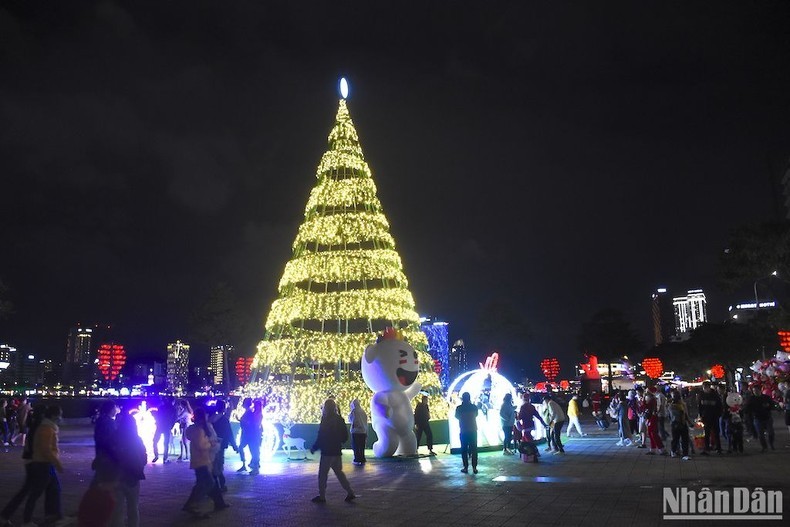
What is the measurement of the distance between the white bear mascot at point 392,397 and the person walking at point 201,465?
6.84 metres

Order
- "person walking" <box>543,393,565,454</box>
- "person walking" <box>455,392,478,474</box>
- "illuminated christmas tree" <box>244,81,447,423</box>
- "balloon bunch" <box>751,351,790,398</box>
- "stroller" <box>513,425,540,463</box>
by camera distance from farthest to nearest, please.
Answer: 1. "balloon bunch" <box>751,351,790,398</box>
2. "illuminated christmas tree" <box>244,81,447,423</box>
3. "person walking" <box>543,393,565,454</box>
4. "stroller" <box>513,425,540,463</box>
5. "person walking" <box>455,392,478,474</box>

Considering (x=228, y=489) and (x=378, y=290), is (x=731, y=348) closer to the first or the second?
(x=378, y=290)

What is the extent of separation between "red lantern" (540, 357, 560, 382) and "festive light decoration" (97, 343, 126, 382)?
41971mm

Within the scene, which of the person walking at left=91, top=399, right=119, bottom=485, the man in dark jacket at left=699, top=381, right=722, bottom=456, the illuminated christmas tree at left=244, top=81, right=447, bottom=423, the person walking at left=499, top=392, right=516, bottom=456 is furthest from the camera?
the illuminated christmas tree at left=244, top=81, right=447, bottom=423

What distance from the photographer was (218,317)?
46.7 m

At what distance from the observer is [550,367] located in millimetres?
66938

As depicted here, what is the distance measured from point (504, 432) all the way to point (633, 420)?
630 centimetres

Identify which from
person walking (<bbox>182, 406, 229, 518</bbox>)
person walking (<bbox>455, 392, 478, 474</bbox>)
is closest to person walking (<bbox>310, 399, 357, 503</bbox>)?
person walking (<bbox>182, 406, 229, 518</bbox>)

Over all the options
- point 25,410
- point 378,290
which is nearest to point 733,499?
point 378,290

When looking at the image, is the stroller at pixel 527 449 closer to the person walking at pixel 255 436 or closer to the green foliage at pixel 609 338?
the person walking at pixel 255 436

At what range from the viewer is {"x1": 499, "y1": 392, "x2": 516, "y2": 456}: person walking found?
1647cm

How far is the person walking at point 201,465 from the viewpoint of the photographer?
9188 millimetres

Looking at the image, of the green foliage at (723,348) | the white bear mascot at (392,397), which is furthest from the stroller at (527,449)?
the green foliage at (723,348)

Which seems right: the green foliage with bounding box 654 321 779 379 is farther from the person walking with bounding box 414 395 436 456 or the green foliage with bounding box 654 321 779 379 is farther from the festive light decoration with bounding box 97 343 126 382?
the festive light decoration with bounding box 97 343 126 382
